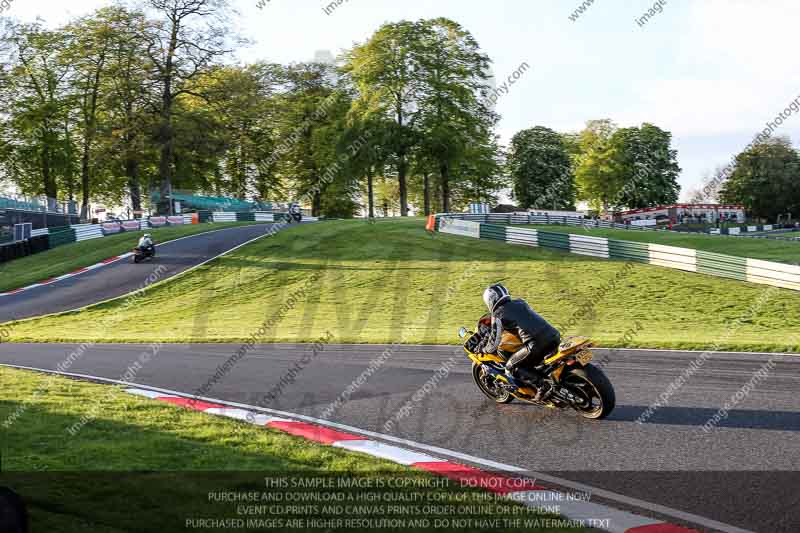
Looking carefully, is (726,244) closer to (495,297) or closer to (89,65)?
(495,297)

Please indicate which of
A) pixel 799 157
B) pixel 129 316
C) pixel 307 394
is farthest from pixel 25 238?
pixel 799 157

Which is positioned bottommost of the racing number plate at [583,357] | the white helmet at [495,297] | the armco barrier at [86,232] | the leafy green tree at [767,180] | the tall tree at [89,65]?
the racing number plate at [583,357]

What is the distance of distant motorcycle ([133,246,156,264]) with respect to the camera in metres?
33.7

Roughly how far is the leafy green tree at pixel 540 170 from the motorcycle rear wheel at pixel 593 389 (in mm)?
86434

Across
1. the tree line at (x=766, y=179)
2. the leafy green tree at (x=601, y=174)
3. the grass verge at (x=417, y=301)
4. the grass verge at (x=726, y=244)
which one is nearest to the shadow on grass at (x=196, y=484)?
the grass verge at (x=417, y=301)

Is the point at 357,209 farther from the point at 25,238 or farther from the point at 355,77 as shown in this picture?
the point at 25,238

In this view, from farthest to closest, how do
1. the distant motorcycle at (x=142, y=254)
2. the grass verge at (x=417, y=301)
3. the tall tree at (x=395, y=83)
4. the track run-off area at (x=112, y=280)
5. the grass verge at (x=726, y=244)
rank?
the tall tree at (x=395, y=83) < the distant motorcycle at (x=142, y=254) < the grass verge at (x=726, y=244) < the track run-off area at (x=112, y=280) < the grass verge at (x=417, y=301)

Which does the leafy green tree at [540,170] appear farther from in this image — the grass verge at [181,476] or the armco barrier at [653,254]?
the grass verge at [181,476]

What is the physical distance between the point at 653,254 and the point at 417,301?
9677 mm

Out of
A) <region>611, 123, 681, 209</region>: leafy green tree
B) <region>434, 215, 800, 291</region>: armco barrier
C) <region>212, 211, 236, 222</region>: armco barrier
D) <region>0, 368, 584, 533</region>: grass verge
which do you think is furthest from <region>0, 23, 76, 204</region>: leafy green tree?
<region>611, 123, 681, 209</region>: leafy green tree

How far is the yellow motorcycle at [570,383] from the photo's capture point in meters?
8.68

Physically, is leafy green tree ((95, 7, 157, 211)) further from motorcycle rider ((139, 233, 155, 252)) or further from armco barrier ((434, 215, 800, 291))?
armco barrier ((434, 215, 800, 291))

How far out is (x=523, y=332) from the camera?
9.30m

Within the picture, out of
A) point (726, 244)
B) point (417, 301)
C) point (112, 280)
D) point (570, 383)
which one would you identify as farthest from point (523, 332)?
point (726, 244)
